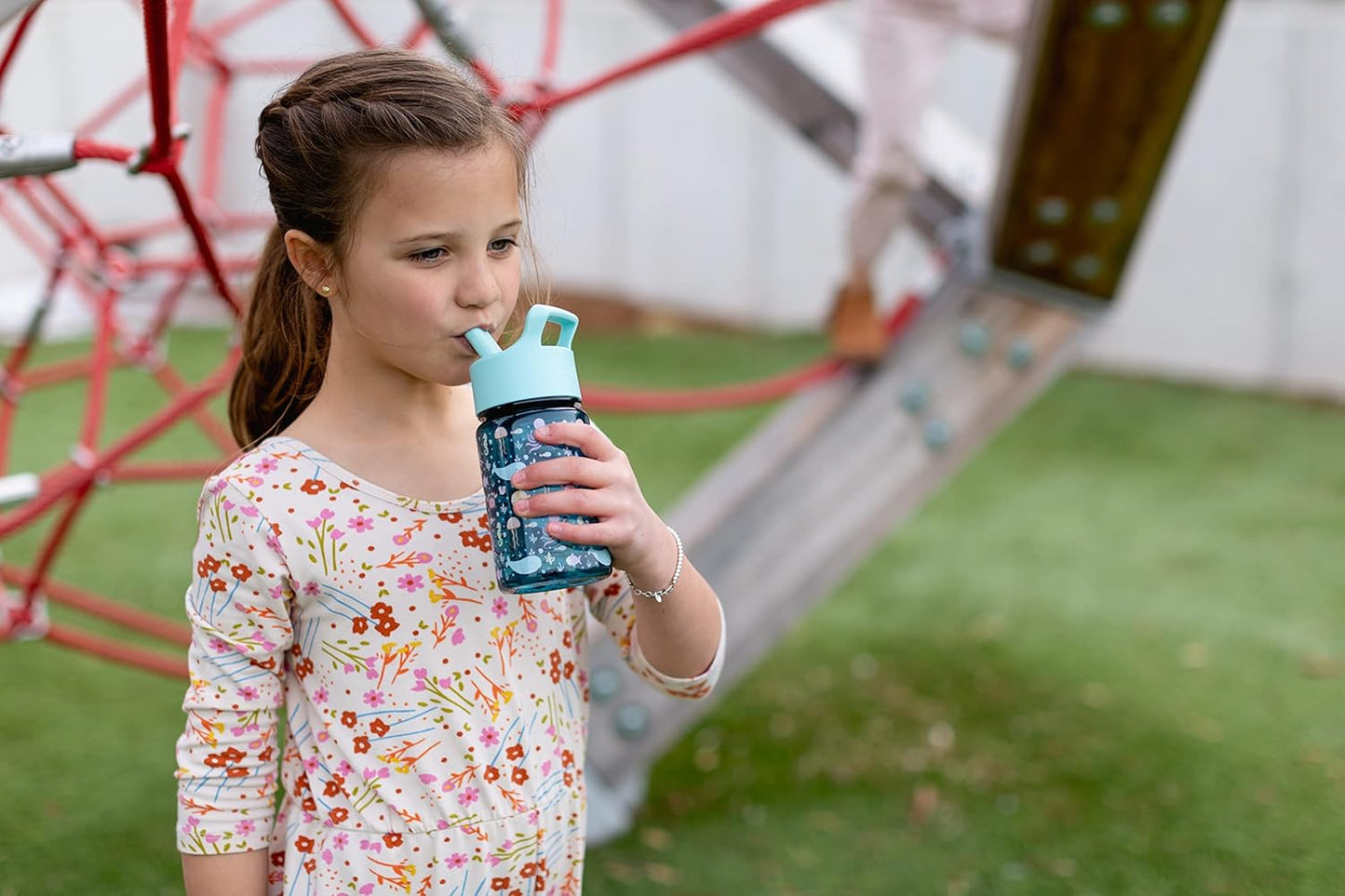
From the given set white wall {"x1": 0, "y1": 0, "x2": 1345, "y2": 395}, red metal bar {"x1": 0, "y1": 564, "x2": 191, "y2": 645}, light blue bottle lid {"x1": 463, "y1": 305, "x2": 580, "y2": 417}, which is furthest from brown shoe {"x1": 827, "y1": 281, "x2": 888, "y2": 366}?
white wall {"x1": 0, "y1": 0, "x2": 1345, "y2": 395}

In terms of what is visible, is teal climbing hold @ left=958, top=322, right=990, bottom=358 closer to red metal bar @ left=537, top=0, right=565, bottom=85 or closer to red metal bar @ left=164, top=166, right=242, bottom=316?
red metal bar @ left=537, top=0, right=565, bottom=85

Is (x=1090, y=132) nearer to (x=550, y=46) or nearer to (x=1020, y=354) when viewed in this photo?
(x=1020, y=354)

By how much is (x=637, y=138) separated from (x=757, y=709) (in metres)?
5.14

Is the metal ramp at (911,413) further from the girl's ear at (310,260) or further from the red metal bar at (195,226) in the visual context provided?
the girl's ear at (310,260)

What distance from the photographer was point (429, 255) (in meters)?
0.97

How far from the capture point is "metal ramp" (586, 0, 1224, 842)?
212cm

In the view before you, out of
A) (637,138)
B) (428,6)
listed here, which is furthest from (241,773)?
(637,138)

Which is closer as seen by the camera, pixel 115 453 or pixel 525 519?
pixel 525 519

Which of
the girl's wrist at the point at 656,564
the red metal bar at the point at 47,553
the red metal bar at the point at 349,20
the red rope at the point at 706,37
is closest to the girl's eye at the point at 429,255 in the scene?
the girl's wrist at the point at 656,564

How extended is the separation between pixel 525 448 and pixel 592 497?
5 cm

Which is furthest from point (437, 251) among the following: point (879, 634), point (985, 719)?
point (879, 634)

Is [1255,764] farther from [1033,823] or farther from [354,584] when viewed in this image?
[354,584]

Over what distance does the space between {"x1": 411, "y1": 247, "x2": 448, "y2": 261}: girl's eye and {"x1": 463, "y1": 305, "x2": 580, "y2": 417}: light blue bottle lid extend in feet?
0.27

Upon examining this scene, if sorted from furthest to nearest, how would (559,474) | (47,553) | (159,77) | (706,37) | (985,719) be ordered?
(985,719) → (47,553) → (706,37) → (159,77) → (559,474)
